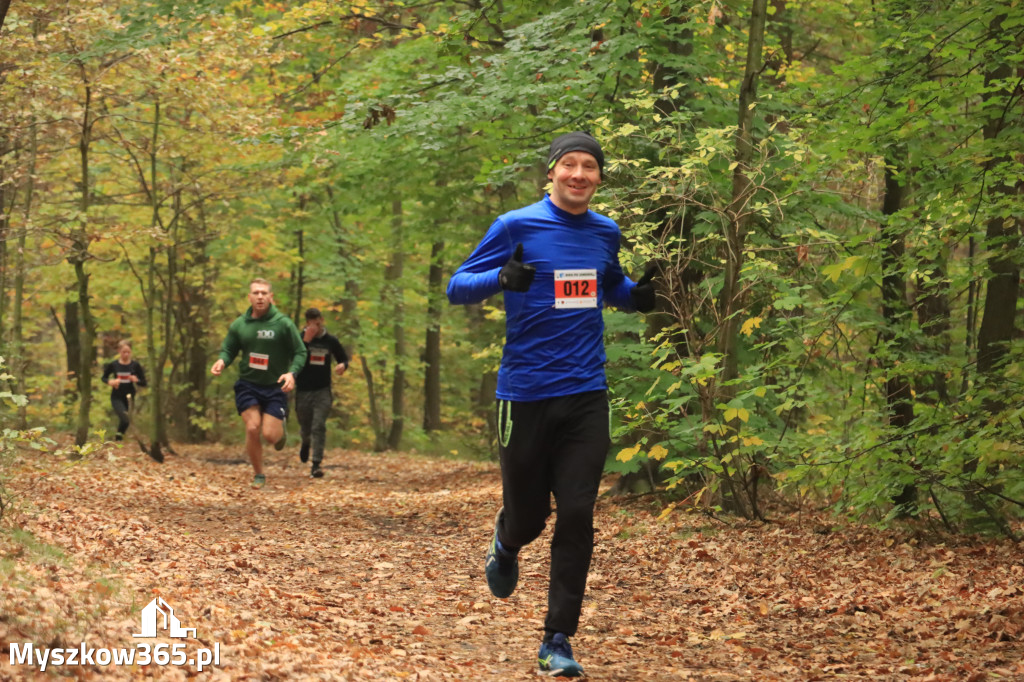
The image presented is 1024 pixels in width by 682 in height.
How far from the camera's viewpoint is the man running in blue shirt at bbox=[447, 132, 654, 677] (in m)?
4.75

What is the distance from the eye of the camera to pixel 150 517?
367 inches

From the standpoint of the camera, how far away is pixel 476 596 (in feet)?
22.9

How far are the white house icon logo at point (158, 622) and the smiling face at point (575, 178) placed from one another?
2593 millimetres

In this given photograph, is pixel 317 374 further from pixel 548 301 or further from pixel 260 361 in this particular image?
pixel 548 301

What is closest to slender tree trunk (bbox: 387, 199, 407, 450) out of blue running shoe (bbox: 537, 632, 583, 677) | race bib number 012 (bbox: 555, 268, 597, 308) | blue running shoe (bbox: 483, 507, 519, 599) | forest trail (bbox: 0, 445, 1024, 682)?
forest trail (bbox: 0, 445, 1024, 682)

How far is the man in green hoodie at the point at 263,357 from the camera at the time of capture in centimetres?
1182

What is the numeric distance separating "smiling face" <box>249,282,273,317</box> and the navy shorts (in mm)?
845

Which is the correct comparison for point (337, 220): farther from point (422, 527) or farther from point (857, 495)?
point (857, 495)

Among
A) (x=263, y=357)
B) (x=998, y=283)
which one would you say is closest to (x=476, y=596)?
(x=263, y=357)

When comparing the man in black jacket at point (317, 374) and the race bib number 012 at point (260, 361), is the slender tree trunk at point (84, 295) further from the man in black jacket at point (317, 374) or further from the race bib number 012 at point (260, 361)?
the race bib number 012 at point (260, 361)

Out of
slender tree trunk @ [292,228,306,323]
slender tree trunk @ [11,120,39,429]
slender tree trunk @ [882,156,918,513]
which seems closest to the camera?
slender tree trunk @ [882,156,918,513]

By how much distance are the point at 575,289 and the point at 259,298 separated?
7.77 meters

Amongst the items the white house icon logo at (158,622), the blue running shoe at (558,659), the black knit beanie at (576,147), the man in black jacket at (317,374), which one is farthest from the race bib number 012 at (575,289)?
the man in black jacket at (317,374)

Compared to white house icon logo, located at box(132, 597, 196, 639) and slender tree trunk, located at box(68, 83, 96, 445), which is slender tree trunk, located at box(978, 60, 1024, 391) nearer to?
white house icon logo, located at box(132, 597, 196, 639)
